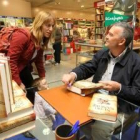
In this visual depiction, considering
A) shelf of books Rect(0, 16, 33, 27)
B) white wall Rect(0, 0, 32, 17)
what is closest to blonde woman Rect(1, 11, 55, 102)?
shelf of books Rect(0, 16, 33, 27)

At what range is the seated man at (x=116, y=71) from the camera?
3.44ft

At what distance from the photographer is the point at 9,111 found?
538mm

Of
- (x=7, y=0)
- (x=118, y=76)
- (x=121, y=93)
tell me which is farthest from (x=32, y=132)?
(x=7, y=0)

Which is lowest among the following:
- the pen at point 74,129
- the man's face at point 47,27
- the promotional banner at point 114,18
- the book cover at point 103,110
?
the pen at point 74,129

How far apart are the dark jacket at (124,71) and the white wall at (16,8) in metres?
7.21

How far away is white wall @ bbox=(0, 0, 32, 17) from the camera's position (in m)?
7.19

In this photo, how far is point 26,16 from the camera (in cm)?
801

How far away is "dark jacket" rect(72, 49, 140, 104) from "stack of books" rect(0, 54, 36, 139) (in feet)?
2.41

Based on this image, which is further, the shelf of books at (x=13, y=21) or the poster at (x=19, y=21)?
the poster at (x=19, y=21)

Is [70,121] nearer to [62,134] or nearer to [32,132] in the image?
[62,134]

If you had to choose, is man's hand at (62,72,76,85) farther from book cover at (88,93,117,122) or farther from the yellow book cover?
the yellow book cover

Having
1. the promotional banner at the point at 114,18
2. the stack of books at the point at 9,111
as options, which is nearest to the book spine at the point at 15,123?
the stack of books at the point at 9,111

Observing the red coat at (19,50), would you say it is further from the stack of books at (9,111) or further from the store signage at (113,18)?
the store signage at (113,18)

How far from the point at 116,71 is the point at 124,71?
0.07 m
